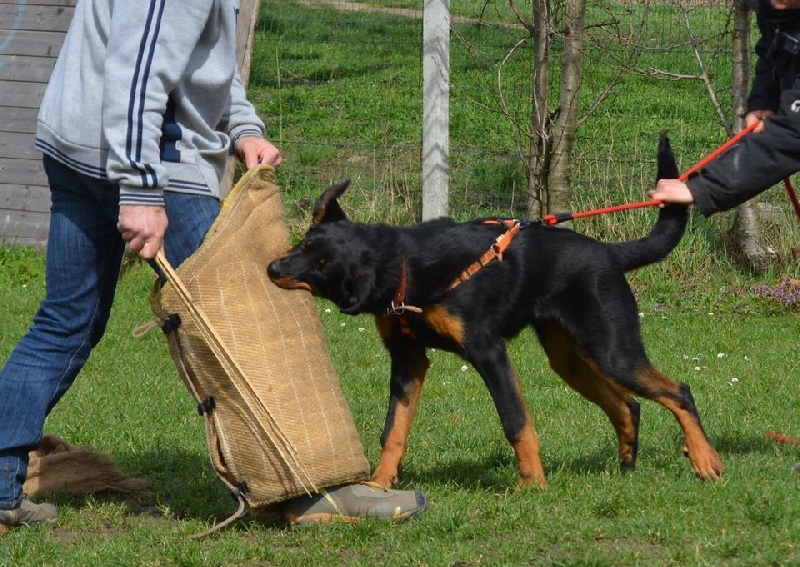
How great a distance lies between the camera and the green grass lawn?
12.0 ft

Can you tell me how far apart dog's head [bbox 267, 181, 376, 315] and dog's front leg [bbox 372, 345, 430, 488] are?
0.38 meters

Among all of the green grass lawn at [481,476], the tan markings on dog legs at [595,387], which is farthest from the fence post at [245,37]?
the tan markings on dog legs at [595,387]

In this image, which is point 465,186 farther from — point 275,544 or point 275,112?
point 275,544

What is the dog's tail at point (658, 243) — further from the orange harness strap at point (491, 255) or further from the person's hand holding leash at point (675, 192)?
the orange harness strap at point (491, 255)

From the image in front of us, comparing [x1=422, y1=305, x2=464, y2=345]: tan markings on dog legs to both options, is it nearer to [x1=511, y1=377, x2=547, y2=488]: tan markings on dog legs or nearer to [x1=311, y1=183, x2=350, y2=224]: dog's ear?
[x1=511, y1=377, x2=547, y2=488]: tan markings on dog legs

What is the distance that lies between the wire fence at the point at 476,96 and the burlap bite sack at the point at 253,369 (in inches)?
194

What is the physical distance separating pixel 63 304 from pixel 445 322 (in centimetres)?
139

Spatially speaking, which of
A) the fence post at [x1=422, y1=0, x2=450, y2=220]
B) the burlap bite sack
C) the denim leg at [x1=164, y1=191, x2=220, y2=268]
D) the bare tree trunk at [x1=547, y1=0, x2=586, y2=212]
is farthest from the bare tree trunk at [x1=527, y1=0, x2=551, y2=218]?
the denim leg at [x1=164, y1=191, x2=220, y2=268]

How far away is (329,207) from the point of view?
4.26 meters

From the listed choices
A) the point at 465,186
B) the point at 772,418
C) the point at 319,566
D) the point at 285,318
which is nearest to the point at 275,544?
the point at 319,566

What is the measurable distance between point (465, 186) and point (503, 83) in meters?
1.24

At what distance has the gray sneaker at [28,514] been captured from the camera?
3997 mm

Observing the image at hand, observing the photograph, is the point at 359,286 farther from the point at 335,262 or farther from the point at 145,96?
the point at 145,96

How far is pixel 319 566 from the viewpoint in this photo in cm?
359
